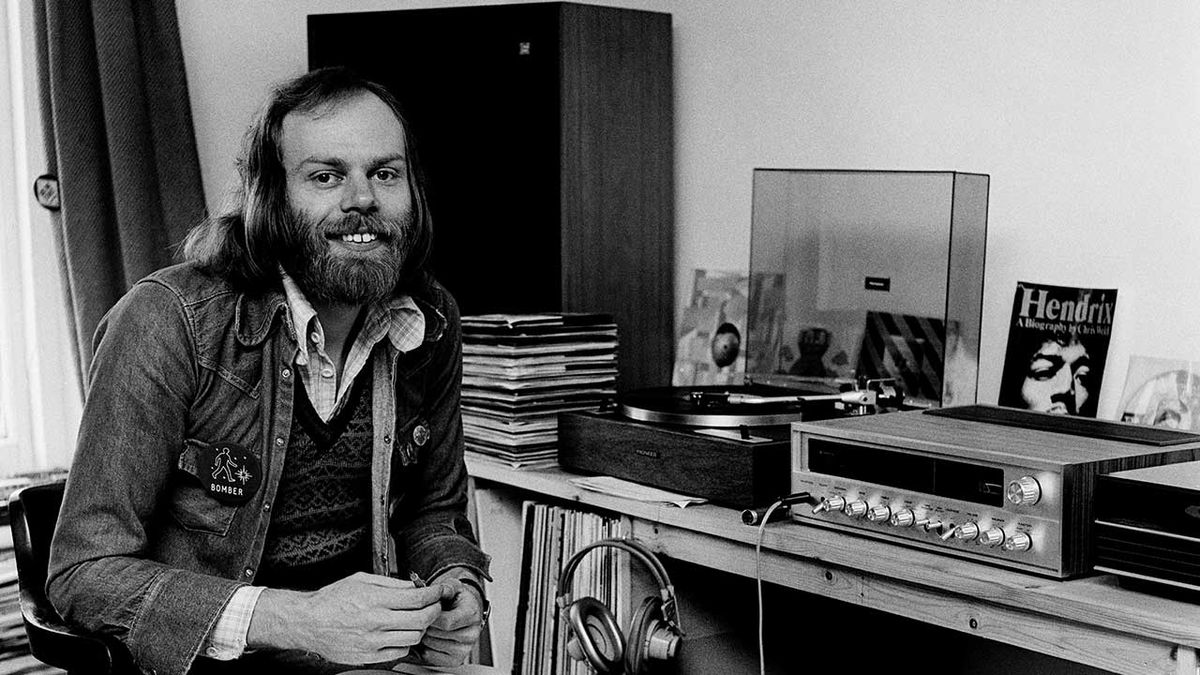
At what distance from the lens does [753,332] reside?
2422 mm

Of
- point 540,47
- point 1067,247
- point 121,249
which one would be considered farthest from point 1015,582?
point 121,249

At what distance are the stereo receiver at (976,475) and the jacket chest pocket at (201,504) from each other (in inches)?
29.6

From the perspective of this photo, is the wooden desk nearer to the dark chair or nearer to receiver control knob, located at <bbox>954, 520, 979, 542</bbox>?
receiver control knob, located at <bbox>954, 520, 979, 542</bbox>

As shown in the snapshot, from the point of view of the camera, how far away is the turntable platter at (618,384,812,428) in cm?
205

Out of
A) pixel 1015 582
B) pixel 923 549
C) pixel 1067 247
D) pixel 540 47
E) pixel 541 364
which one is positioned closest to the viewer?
pixel 1015 582

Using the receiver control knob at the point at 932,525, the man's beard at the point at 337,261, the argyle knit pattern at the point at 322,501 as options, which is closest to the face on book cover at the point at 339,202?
the man's beard at the point at 337,261

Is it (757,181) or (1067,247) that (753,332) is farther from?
(1067,247)

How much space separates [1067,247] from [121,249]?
1681 millimetres

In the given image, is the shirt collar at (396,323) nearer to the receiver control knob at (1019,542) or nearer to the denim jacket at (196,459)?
the denim jacket at (196,459)

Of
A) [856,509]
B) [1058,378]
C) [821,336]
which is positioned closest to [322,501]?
[856,509]

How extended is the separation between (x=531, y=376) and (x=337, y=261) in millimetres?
655

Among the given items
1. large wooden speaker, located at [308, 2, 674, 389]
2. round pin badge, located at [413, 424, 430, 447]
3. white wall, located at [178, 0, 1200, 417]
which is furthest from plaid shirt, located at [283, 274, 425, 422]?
large wooden speaker, located at [308, 2, 674, 389]

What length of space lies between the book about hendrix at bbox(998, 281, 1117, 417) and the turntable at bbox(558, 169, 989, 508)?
0.20 feet

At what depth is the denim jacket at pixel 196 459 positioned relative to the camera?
154 cm
